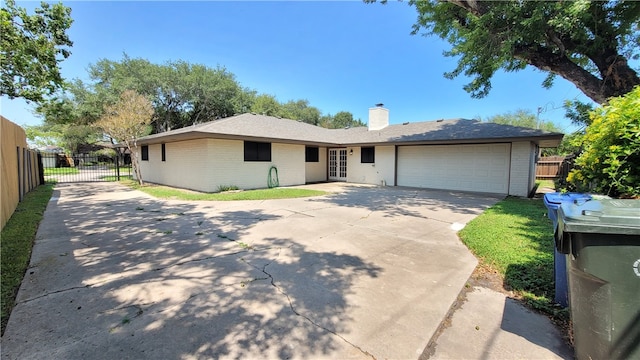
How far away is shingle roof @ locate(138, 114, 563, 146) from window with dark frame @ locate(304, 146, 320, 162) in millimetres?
1299

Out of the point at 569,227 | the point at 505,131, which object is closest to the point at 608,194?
the point at 569,227

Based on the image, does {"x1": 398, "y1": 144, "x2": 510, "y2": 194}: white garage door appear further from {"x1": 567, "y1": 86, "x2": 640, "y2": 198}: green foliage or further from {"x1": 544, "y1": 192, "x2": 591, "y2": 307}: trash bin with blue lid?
{"x1": 544, "y1": 192, "x2": 591, "y2": 307}: trash bin with blue lid

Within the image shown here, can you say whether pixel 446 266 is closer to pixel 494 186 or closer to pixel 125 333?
pixel 125 333

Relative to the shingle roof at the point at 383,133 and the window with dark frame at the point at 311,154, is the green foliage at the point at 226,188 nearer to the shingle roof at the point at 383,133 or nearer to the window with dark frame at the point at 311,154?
the shingle roof at the point at 383,133

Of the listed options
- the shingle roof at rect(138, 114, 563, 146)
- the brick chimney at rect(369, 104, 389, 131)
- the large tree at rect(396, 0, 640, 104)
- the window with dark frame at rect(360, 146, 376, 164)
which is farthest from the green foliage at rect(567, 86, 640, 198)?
the brick chimney at rect(369, 104, 389, 131)

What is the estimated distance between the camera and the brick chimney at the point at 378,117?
18.6 metres

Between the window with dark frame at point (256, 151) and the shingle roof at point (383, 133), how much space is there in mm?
695

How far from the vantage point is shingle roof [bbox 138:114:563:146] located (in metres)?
11.3

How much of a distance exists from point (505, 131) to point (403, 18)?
274 inches

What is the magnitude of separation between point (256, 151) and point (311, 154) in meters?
4.87

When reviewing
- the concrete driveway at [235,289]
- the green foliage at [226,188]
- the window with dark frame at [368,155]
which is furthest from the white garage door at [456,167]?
the green foliage at [226,188]

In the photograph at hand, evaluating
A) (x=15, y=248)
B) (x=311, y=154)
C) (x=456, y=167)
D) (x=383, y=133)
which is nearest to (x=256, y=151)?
(x=311, y=154)

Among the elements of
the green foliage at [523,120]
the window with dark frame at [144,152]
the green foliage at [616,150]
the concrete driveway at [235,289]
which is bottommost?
the concrete driveway at [235,289]

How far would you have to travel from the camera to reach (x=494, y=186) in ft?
41.3
